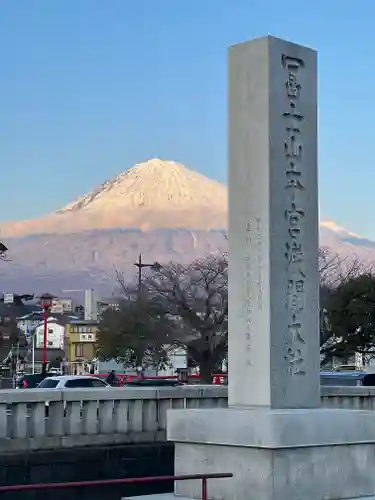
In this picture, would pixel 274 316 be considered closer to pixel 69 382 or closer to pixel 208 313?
pixel 69 382

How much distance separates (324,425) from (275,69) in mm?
4398

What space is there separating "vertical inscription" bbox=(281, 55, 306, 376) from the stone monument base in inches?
33.6

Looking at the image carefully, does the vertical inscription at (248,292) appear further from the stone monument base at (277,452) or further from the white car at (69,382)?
the white car at (69,382)

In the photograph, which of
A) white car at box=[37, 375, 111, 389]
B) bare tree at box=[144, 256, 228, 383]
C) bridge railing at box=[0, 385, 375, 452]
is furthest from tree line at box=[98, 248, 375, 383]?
bridge railing at box=[0, 385, 375, 452]

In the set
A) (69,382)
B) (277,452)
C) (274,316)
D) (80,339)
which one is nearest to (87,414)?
(274,316)

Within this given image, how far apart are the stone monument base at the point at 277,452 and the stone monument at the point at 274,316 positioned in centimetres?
1

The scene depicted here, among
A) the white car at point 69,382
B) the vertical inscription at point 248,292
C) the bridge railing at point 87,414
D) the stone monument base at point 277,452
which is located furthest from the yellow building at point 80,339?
the vertical inscription at point 248,292

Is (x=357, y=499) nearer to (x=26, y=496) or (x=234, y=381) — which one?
(x=234, y=381)

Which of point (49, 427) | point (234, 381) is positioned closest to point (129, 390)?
point (49, 427)

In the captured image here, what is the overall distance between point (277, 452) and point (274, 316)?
1609 millimetres

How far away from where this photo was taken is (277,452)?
10.4 meters

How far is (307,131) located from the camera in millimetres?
11867

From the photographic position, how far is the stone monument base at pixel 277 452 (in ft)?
34.4

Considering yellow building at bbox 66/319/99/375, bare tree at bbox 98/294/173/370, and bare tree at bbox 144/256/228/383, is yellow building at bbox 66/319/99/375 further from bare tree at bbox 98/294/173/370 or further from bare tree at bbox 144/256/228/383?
bare tree at bbox 144/256/228/383
